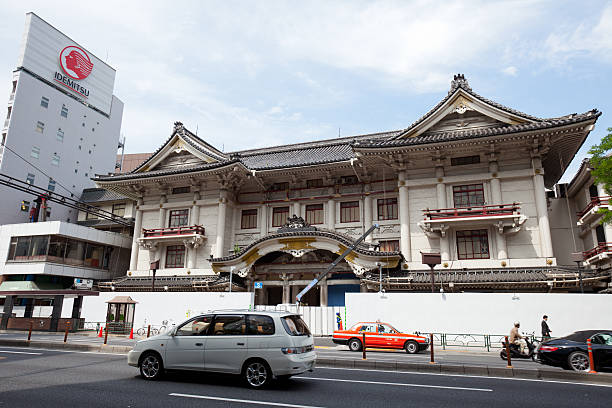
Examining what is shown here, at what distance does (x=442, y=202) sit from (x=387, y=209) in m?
4.25

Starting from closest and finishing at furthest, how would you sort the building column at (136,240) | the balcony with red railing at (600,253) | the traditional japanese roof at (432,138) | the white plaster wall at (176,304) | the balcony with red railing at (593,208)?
the balcony with red railing at (600,253) → the balcony with red railing at (593,208) → the traditional japanese roof at (432,138) → the white plaster wall at (176,304) → the building column at (136,240)

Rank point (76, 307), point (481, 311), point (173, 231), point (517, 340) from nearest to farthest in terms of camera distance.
→ point (517, 340) < point (481, 311) < point (76, 307) < point (173, 231)

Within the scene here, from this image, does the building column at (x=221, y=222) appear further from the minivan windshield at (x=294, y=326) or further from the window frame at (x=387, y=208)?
the minivan windshield at (x=294, y=326)

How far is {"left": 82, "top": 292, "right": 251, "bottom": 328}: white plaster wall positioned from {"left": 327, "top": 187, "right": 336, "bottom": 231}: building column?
28.2 ft

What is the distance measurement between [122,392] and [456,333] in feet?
56.1

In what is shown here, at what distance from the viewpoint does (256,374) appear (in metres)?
9.24

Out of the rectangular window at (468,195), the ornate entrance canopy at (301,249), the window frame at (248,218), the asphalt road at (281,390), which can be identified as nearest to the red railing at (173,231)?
the window frame at (248,218)

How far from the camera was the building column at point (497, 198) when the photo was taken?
982 inches

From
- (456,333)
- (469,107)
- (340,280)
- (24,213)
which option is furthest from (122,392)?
(24,213)

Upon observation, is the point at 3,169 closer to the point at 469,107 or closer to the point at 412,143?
the point at 412,143

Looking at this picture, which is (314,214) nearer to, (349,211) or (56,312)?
(349,211)

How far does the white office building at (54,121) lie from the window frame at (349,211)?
3491 centimetres

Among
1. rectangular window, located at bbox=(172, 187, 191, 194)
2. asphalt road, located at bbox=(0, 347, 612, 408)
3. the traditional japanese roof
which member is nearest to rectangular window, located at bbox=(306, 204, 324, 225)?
the traditional japanese roof

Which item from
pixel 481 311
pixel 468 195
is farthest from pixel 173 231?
pixel 481 311
